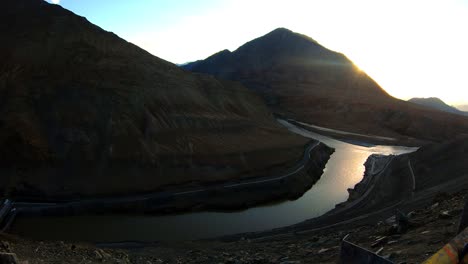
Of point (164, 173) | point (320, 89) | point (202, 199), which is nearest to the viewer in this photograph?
point (202, 199)

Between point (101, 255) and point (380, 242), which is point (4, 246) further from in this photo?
point (380, 242)

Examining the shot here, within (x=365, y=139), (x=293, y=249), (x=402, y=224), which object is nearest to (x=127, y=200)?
(x=293, y=249)

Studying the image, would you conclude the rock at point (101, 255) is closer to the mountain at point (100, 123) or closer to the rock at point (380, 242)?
the rock at point (380, 242)

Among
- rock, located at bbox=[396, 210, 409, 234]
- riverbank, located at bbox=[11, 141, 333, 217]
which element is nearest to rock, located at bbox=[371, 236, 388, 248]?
rock, located at bbox=[396, 210, 409, 234]

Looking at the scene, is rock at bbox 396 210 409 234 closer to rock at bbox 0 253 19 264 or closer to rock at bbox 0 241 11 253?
rock at bbox 0 253 19 264

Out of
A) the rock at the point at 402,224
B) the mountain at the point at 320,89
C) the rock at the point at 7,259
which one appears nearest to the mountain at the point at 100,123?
the rock at the point at 7,259
